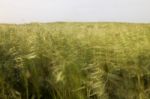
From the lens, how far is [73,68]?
268cm

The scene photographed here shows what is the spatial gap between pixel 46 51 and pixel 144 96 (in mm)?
813

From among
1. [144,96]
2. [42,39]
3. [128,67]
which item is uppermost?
[42,39]

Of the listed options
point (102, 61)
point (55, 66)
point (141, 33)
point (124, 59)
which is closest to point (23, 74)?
point (55, 66)

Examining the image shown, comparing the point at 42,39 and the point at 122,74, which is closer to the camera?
the point at 122,74

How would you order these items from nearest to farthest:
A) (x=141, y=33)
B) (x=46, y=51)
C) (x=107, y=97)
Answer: (x=107, y=97)
(x=46, y=51)
(x=141, y=33)

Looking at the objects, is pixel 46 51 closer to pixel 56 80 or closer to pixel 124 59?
pixel 56 80

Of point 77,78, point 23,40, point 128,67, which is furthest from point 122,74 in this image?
point 23,40

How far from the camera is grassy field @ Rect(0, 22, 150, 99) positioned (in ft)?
8.73

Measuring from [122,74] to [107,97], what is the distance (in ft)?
0.70

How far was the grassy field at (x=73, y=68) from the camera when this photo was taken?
266 cm

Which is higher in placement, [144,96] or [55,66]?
[55,66]

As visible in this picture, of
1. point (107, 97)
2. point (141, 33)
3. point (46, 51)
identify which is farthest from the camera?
point (141, 33)

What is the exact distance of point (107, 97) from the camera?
2633 mm

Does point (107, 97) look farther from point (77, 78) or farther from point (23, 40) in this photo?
point (23, 40)
